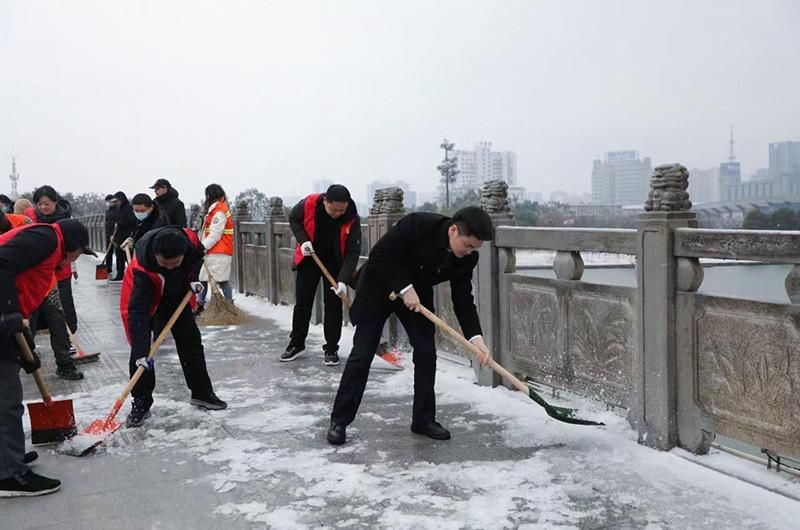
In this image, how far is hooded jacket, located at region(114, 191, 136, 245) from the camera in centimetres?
1418

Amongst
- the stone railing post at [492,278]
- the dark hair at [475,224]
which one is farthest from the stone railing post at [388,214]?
→ the dark hair at [475,224]

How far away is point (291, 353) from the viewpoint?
24.0ft

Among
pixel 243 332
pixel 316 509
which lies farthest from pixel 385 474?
pixel 243 332

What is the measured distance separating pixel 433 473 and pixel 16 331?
2.39m

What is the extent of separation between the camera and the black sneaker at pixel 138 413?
5137 millimetres

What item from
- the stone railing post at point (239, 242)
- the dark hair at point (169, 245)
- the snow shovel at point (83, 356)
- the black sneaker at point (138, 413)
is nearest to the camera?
the dark hair at point (169, 245)

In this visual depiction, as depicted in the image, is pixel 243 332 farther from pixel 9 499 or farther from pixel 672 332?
pixel 672 332

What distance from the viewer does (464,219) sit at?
13.7 ft

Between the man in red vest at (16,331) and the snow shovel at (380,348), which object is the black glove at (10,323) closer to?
the man in red vest at (16,331)

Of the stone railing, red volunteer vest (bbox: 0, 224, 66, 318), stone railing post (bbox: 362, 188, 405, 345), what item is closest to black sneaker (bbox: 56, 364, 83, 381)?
red volunteer vest (bbox: 0, 224, 66, 318)

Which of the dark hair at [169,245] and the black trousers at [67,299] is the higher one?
the dark hair at [169,245]

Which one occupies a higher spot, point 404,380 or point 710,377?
point 710,377

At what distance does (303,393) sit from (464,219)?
2525 mm

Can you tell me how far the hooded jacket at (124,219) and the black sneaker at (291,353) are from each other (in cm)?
771
